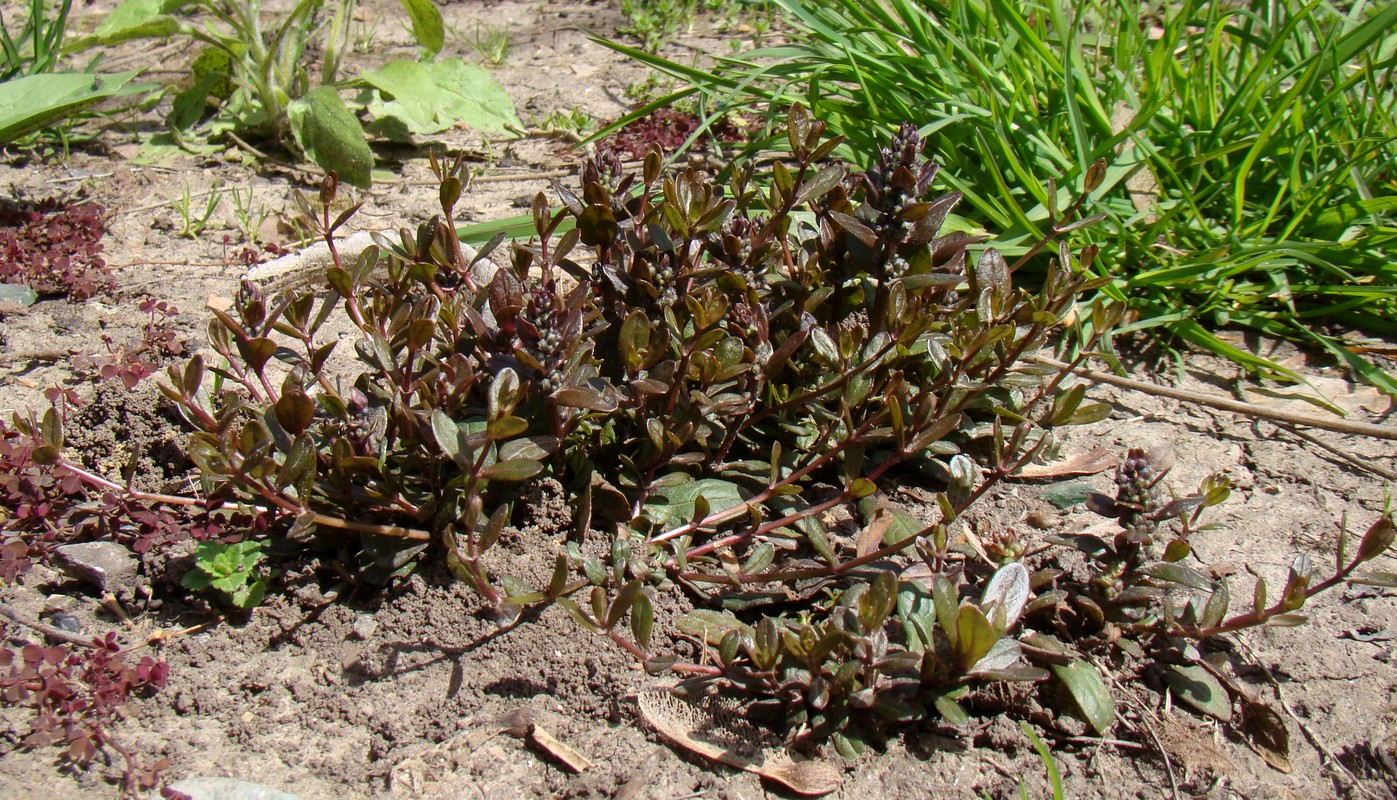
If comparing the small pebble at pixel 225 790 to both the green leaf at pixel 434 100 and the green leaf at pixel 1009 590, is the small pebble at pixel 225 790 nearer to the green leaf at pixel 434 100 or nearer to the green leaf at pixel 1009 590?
the green leaf at pixel 1009 590

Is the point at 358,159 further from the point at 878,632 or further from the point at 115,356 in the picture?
the point at 878,632

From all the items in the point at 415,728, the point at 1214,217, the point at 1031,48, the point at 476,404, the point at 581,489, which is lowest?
the point at 415,728

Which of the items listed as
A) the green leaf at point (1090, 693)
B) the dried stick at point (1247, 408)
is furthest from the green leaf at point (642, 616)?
the dried stick at point (1247, 408)

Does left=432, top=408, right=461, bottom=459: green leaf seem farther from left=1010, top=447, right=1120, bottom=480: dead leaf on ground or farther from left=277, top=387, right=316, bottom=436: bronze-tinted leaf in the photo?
left=1010, top=447, right=1120, bottom=480: dead leaf on ground

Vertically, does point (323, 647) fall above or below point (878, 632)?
below

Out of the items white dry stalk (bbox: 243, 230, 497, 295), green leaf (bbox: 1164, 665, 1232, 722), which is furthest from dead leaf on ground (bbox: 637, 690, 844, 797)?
white dry stalk (bbox: 243, 230, 497, 295)

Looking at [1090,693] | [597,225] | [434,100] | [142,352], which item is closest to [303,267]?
[142,352]

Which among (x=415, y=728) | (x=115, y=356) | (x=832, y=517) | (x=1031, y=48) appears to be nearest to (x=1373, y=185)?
(x=1031, y=48)
